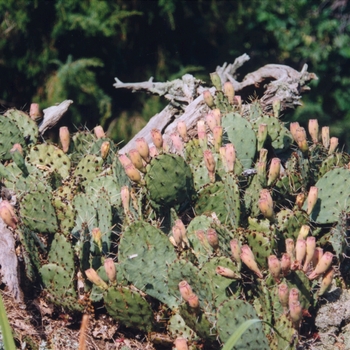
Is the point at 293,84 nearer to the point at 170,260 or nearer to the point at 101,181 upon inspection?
the point at 101,181

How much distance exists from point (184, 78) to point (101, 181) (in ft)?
4.38

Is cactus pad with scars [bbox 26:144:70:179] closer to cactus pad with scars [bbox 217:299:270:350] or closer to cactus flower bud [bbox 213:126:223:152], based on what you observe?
cactus flower bud [bbox 213:126:223:152]

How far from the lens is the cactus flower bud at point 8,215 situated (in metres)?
2.95

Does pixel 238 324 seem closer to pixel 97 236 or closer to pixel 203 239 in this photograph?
pixel 203 239

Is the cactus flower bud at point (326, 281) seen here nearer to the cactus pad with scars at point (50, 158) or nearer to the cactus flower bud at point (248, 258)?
the cactus flower bud at point (248, 258)

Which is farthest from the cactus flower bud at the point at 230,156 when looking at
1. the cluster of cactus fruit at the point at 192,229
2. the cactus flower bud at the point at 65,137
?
the cactus flower bud at the point at 65,137

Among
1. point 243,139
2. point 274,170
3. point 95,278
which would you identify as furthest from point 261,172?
point 95,278

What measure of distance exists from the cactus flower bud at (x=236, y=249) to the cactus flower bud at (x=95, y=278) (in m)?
0.55

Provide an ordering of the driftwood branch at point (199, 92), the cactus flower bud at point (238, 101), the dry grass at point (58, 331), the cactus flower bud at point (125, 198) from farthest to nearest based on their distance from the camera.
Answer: the driftwood branch at point (199, 92)
the cactus flower bud at point (238, 101)
the cactus flower bud at point (125, 198)
the dry grass at point (58, 331)

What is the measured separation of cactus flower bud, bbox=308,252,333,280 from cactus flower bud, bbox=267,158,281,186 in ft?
1.73

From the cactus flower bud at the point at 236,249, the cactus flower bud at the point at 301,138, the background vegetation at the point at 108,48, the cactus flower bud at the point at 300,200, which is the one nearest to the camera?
the cactus flower bud at the point at 236,249

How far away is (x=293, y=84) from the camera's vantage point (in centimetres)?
439

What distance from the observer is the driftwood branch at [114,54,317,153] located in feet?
14.0

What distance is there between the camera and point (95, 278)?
2893 millimetres
